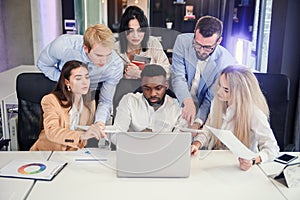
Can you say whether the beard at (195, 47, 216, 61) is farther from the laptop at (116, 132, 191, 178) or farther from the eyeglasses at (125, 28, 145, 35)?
the laptop at (116, 132, 191, 178)

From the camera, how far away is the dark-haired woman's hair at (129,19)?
66.7 inches

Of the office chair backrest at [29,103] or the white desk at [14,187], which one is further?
the office chair backrest at [29,103]

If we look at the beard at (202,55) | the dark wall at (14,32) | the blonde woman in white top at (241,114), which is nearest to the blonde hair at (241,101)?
the blonde woman in white top at (241,114)

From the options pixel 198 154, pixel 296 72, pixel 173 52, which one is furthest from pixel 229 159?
pixel 296 72

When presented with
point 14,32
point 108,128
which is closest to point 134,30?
point 108,128

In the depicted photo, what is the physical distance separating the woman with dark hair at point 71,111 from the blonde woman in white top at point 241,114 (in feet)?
1.88

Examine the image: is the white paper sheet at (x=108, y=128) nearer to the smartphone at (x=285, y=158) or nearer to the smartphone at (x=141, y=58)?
the smartphone at (x=141, y=58)

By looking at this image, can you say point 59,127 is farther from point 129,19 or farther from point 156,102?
point 129,19

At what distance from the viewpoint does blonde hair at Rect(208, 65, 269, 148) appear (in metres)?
1.62

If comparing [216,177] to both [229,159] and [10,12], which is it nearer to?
[229,159]

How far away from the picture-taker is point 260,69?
236 centimetres

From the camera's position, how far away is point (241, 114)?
163 centimetres

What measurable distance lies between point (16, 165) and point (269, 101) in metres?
1.45

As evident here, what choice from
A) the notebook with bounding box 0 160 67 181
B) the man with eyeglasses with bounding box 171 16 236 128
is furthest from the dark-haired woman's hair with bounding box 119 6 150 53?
the notebook with bounding box 0 160 67 181
